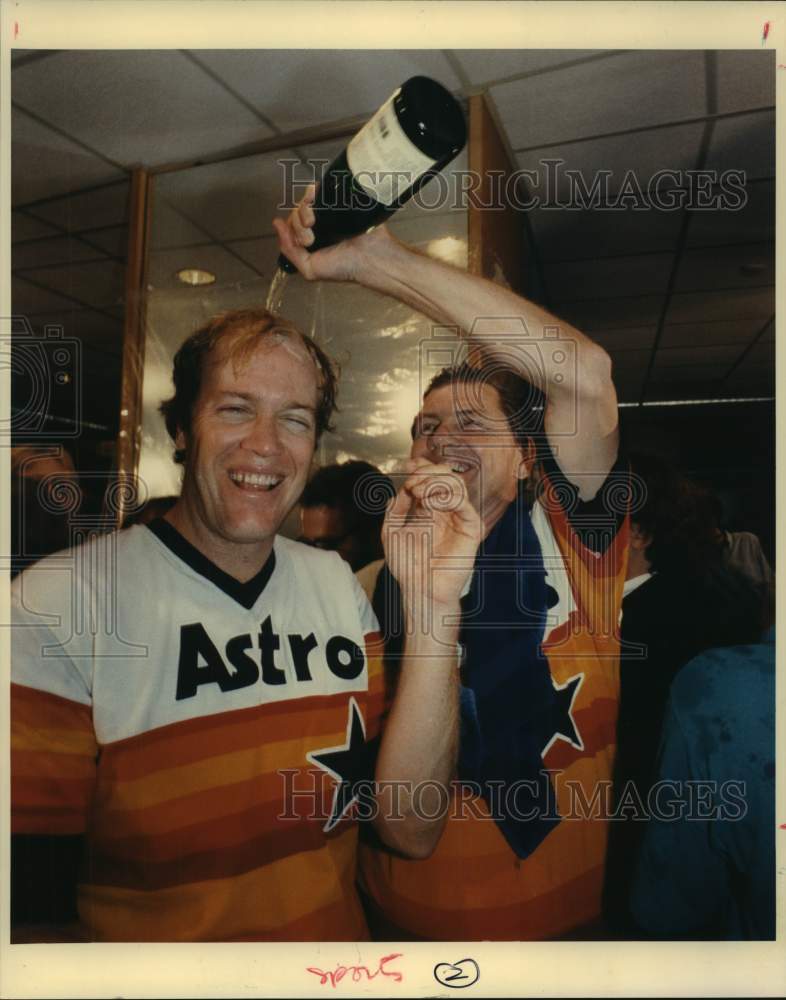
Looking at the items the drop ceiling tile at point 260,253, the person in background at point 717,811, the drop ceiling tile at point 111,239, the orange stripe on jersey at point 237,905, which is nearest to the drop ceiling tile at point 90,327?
the drop ceiling tile at point 111,239

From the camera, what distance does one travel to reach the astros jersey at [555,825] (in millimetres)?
1185

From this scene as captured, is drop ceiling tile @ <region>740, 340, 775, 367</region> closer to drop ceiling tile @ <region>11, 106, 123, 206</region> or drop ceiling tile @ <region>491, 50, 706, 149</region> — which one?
drop ceiling tile @ <region>491, 50, 706, 149</region>

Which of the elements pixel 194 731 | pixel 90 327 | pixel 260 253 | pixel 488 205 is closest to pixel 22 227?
pixel 90 327

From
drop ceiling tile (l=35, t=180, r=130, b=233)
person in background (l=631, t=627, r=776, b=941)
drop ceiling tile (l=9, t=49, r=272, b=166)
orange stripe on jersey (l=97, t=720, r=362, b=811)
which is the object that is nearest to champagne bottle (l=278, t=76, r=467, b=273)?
drop ceiling tile (l=9, t=49, r=272, b=166)

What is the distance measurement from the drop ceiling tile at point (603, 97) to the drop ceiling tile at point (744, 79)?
1.4 inches

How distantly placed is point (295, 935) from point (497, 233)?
1167mm

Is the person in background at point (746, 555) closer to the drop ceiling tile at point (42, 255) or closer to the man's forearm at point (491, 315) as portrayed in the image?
the man's forearm at point (491, 315)

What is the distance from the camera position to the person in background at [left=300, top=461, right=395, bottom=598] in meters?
1.20

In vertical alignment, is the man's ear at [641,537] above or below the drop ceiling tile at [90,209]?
below

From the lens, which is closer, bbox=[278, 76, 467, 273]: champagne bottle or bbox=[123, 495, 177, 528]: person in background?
bbox=[278, 76, 467, 273]: champagne bottle

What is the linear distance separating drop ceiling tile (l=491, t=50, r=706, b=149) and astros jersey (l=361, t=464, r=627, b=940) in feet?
1.92

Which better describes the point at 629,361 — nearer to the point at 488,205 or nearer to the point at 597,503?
the point at 597,503

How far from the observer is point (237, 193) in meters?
1.24

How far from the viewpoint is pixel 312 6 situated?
3.95 ft
